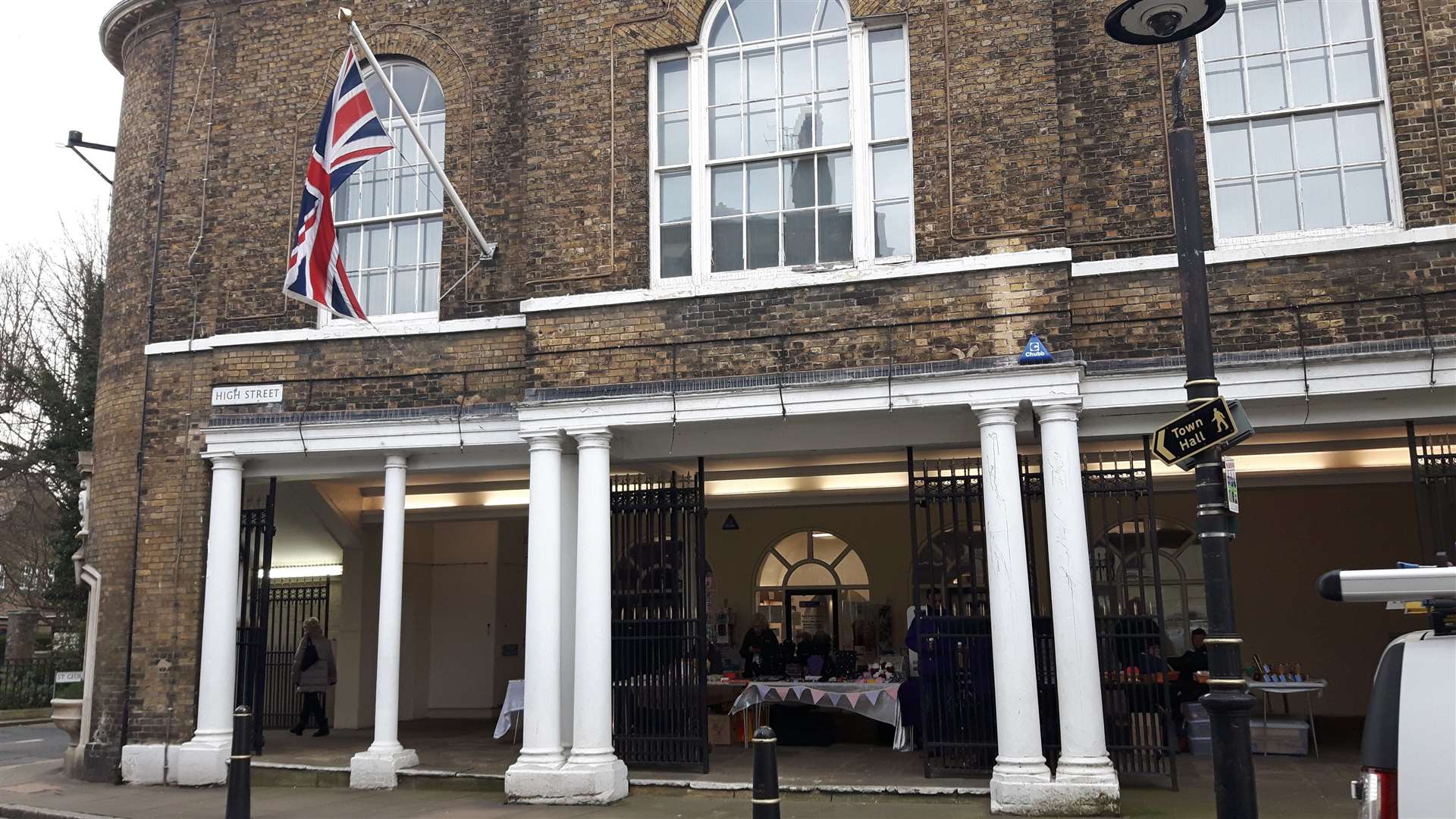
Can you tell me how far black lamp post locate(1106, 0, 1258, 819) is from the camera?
19.1 feet

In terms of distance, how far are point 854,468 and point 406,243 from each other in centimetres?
587

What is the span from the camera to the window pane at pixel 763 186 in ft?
36.5

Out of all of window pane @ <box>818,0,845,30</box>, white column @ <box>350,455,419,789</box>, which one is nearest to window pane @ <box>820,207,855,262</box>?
window pane @ <box>818,0,845,30</box>

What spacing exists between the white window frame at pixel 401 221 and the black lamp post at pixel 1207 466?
7.96 metres

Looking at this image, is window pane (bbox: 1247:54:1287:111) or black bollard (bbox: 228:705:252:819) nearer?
black bollard (bbox: 228:705:252:819)

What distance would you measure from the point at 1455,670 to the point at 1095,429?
6680mm

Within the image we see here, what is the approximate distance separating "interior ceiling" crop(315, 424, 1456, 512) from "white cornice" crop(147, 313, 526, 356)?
1742 millimetres

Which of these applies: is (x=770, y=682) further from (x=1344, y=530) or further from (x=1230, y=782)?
(x=1344, y=530)

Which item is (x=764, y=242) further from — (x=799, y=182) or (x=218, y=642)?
(x=218, y=642)

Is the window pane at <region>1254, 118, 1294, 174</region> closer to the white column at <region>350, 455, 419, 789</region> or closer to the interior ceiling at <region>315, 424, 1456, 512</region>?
the interior ceiling at <region>315, 424, 1456, 512</region>

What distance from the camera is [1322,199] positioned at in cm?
1017

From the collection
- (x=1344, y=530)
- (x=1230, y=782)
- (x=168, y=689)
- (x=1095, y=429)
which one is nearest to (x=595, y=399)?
(x=1095, y=429)

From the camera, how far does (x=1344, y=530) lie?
1551 cm

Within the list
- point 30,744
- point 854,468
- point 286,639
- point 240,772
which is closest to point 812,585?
point 854,468
